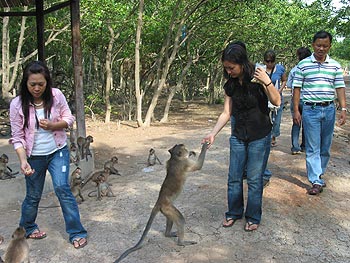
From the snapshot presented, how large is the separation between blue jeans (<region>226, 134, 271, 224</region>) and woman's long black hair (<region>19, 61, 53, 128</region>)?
197 cm

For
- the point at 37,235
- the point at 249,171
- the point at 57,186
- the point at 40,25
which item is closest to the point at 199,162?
the point at 249,171

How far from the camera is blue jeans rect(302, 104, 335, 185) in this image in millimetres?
5332

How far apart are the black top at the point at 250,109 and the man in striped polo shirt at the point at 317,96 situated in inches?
56.0

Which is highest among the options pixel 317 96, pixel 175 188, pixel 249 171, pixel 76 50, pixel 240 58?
pixel 76 50

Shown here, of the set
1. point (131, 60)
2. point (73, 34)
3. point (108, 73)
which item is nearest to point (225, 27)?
point (131, 60)

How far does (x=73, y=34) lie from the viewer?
7.38 m

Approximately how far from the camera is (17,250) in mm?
3668

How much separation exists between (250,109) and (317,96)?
161 centimetres

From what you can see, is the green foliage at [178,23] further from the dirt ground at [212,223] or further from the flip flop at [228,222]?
the flip flop at [228,222]

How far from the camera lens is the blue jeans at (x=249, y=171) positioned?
13.9ft

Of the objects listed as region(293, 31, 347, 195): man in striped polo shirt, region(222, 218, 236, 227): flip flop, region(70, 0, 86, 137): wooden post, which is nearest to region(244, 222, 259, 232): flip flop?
region(222, 218, 236, 227): flip flop

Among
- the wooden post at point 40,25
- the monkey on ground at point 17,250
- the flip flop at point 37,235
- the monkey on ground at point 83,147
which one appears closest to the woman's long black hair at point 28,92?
the monkey on ground at point 17,250

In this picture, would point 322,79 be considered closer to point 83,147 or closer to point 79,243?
point 79,243

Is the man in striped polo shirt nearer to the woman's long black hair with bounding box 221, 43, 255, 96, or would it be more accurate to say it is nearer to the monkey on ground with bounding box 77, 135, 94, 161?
the woman's long black hair with bounding box 221, 43, 255, 96
